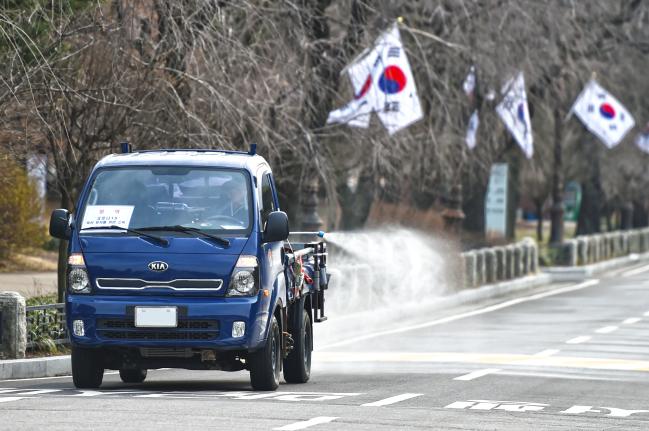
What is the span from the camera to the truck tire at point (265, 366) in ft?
45.2

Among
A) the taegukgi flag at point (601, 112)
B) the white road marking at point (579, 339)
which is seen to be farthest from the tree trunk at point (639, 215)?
the white road marking at point (579, 339)

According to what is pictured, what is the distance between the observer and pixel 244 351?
44.7ft

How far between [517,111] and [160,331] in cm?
2101

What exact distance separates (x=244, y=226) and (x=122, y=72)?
6538 mm

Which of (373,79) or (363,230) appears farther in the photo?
(363,230)

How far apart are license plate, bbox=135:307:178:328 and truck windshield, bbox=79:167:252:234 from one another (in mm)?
732

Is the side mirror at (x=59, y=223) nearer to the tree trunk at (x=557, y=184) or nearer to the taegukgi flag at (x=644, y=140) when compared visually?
the tree trunk at (x=557, y=184)

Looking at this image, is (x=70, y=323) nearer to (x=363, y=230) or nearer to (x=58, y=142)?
(x=58, y=142)

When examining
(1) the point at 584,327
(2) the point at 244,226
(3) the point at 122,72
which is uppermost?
(3) the point at 122,72

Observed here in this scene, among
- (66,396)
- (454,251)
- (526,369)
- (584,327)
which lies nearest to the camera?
(66,396)

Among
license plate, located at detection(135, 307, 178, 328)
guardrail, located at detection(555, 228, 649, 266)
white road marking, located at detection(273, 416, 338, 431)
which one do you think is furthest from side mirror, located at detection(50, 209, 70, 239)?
guardrail, located at detection(555, 228, 649, 266)

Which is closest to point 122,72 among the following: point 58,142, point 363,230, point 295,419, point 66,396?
point 58,142

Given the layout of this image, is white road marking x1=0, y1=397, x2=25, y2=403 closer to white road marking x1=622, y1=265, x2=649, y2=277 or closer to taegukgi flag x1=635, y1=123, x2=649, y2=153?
white road marking x1=622, y1=265, x2=649, y2=277

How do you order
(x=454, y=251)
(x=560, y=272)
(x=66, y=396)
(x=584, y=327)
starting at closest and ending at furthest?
(x=66, y=396) → (x=584, y=327) → (x=454, y=251) → (x=560, y=272)
